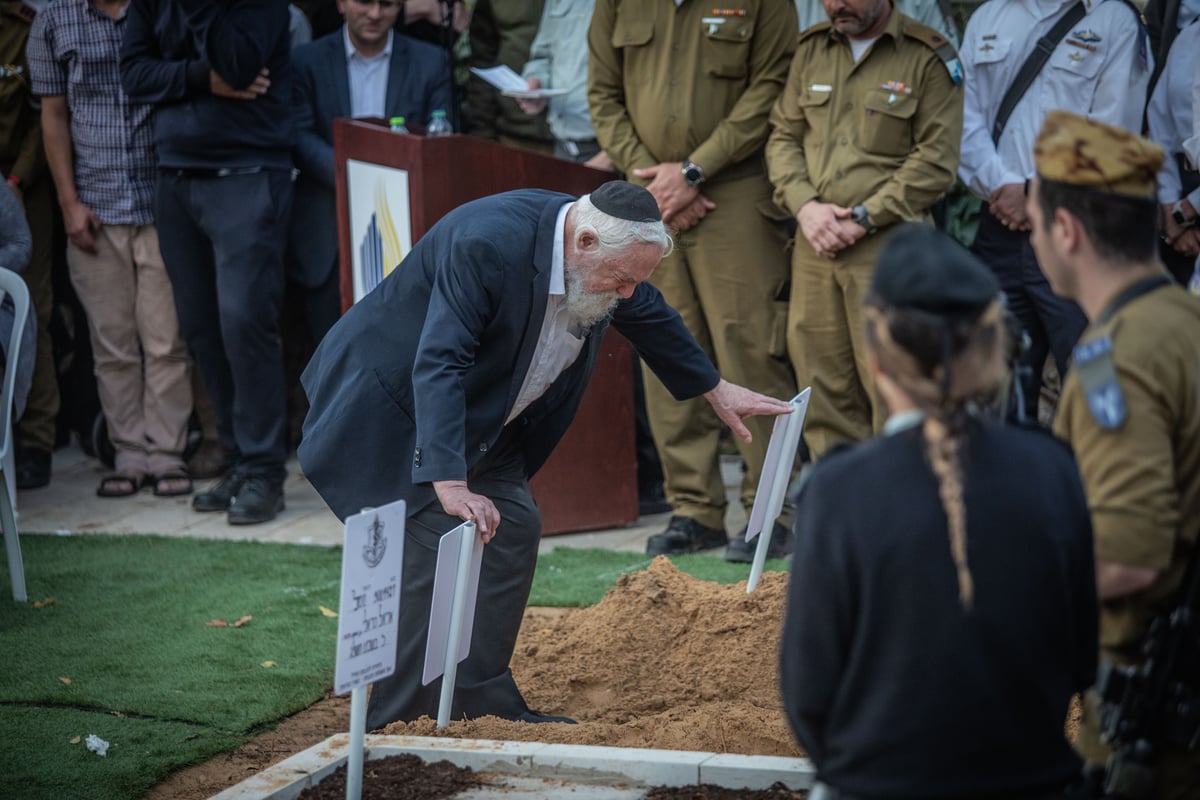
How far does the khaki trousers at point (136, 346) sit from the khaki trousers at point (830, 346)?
3.37 m

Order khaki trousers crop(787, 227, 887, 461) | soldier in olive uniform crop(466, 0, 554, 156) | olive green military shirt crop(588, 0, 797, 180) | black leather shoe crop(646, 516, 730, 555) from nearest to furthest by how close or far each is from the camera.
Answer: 1. khaki trousers crop(787, 227, 887, 461)
2. olive green military shirt crop(588, 0, 797, 180)
3. black leather shoe crop(646, 516, 730, 555)
4. soldier in olive uniform crop(466, 0, 554, 156)

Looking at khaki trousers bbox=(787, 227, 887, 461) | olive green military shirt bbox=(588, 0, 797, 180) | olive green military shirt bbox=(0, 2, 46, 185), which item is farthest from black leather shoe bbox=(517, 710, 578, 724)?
olive green military shirt bbox=(0, 2, 46, 185)

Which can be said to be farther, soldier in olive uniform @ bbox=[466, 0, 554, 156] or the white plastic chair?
soldier in olive uniform @ bbox=[466, 0, 554, 156]

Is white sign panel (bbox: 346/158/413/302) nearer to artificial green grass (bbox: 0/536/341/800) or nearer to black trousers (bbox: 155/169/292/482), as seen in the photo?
black trousers (bbox: 155/169/292/482)

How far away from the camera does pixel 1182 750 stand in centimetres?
265

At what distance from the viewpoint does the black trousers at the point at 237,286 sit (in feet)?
23.0

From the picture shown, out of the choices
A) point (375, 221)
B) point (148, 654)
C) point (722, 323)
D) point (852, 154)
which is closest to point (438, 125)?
point (375, 221)

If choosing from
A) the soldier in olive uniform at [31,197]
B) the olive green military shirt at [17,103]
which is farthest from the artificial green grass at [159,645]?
the olive green military shirt at [17,103]

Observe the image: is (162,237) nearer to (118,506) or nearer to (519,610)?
(118,506)

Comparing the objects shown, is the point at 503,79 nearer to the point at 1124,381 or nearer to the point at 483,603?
the point at 483,603

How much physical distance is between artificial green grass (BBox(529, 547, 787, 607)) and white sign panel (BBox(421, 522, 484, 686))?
1.92 metres

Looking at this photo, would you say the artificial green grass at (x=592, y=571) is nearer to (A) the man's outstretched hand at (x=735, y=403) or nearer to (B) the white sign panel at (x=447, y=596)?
(A) the man's outstretched hand at (x=735, y=403)

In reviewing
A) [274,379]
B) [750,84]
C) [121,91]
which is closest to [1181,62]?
[750,84]

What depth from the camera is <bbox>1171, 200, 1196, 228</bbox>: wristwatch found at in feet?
19.0
